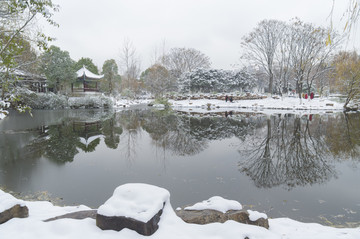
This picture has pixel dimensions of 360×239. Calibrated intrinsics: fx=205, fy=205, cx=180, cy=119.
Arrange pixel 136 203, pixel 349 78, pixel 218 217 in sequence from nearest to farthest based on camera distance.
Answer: pixel 136 203 → pixel 218 217 → pixel 349 78

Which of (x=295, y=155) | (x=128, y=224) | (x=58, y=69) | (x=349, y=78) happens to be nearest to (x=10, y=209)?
(x=128, y=224)

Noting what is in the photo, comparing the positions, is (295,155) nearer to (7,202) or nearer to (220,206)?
(220,206)

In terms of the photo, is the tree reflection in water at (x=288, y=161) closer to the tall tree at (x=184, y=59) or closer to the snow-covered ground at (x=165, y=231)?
the snow-covered ground at (x=165, y=231)

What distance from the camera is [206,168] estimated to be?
240 inches

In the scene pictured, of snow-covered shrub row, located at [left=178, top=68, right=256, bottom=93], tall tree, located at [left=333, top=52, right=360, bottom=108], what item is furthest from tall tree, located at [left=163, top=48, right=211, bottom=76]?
tall tree, located at [left=333, top=52, right=360, bottom=108]

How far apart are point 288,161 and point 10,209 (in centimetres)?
685

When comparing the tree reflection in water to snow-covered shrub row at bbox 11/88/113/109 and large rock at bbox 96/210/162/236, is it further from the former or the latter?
snow-covered shrub row at bbox 11/88/113/109

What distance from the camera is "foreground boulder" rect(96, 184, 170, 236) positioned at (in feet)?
7.78

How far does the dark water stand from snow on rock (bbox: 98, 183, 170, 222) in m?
1.49

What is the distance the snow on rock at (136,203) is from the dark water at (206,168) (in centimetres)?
149

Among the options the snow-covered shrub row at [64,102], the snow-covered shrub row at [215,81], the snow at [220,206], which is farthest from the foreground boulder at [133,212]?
the snow-covered shrub row at [215,81]

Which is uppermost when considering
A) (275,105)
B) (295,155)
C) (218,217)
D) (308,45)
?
(308,45)

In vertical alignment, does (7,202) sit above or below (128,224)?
above

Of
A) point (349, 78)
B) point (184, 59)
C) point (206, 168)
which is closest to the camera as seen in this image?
point (206, 168)
